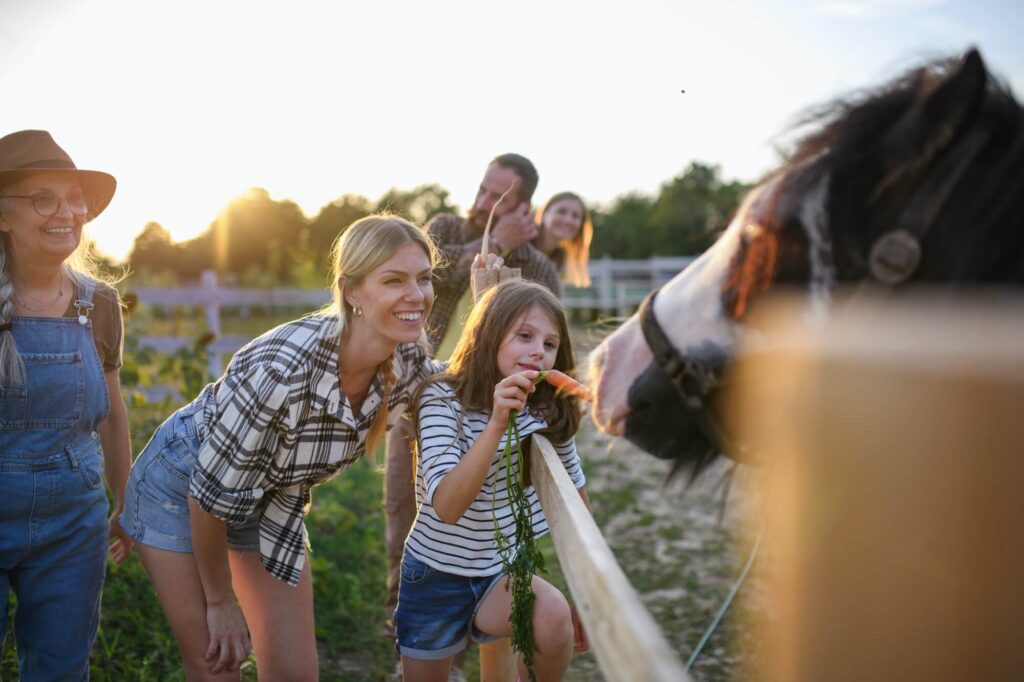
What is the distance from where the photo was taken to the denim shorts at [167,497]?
8.22 ft

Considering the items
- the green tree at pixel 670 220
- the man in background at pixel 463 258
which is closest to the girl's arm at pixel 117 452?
the man in background at pixel 463 258

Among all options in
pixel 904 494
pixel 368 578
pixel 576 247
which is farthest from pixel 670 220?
pixel 904 494

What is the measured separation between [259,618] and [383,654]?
1.36 m

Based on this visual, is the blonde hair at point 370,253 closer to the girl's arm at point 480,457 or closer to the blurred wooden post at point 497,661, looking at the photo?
the girl's arm at point 480,457

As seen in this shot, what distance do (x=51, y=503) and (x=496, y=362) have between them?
138 cm

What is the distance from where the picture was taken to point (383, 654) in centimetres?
385

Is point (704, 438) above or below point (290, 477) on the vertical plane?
above

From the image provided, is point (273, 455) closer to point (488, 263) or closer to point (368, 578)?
point (488, 263)

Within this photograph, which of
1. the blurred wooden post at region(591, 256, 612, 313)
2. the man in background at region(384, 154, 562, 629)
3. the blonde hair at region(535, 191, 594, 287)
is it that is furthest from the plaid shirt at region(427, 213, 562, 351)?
the blurred wooden post at region(591, 256, 612, 313)

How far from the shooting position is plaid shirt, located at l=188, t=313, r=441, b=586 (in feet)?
7.66

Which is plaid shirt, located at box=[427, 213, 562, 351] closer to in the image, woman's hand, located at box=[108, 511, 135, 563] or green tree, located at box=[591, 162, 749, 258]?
woman's hand, located at box=[108, 511, 135, 563]

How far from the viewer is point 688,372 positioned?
204cm

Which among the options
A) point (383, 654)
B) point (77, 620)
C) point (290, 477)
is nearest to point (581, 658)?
point (383, 654)

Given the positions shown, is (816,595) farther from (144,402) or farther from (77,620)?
(144,402)
